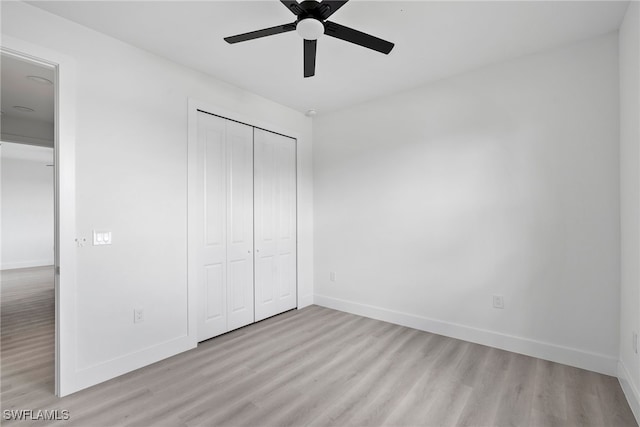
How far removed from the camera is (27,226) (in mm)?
7367

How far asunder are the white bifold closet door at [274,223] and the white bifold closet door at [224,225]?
0.41 ft

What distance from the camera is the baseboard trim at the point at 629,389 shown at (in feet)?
5.87

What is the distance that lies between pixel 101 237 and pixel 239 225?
1.31m

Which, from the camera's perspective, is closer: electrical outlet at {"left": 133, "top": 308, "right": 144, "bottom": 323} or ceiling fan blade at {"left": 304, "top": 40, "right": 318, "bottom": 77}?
ceiling fan blade at {"left": 304, "top": 40, "right": 318, "bottom": 77}

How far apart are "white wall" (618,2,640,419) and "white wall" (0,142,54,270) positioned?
9.44 metres

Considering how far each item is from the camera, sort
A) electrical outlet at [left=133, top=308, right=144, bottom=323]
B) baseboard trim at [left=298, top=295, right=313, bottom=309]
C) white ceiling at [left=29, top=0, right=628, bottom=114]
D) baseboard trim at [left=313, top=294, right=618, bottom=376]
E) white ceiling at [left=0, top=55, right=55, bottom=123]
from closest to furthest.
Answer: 1. white ceiling at [left=29, top=0, right=628, bottom=114]
2. baseboard trim at [left=313, top=294, right=618, bottom=376]
3. electrical outlet at [left=133, top=308, right=144, bottom=323]
4. white ceiling at [left=0, top=55, right=55, bottom=123]
5. baseboard trim at [left=298, top=295, right=313, bottom=309]

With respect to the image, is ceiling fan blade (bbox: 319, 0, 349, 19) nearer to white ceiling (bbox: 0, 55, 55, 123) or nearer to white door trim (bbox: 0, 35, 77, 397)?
white door trim (bbox: 0, 35, 77, 397)

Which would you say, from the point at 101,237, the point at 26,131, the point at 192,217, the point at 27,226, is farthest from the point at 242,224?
the point at 27,226

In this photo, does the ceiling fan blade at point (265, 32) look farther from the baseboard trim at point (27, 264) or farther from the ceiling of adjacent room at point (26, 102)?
the baseboard trim at point (27, 264)

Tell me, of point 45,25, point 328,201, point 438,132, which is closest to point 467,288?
point 438,132

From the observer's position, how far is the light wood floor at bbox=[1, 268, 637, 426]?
1.83 meters

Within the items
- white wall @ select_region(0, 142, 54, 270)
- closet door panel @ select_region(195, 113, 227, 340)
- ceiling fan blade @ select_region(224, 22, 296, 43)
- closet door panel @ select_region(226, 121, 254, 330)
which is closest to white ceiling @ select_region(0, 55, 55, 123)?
closet door panel @ select_region(195, 113, 227, 340)

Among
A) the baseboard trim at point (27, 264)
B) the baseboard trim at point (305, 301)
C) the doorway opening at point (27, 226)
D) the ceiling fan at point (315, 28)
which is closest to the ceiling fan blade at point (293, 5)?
Answer: the ceiling fan at point (315, 28)

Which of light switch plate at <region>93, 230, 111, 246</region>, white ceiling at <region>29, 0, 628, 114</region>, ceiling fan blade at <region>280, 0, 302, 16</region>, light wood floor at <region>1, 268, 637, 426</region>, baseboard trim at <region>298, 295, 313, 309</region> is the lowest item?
light wood floor at <region>1, 268, 637, 426</region>
